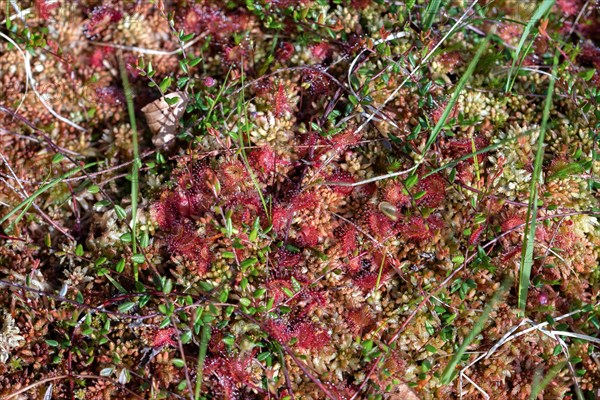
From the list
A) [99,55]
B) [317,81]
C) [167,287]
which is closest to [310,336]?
[167,287]

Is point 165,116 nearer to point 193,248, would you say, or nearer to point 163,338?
point 193,248

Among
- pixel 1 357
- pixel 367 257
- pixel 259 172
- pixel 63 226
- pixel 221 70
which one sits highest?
pixel 221 70

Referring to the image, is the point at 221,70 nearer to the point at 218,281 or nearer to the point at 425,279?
Result: the point at 218,281

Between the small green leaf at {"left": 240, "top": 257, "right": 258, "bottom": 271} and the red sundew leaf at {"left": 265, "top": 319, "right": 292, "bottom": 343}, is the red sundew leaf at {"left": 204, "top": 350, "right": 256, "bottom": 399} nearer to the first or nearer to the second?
the red sundew leaf at {"left": 265, "top": 319, "right": 292, "bottom": 343}

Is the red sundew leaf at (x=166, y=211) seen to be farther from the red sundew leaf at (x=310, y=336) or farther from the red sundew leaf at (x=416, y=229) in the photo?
the red sundew leaf at (x=416, y=229)

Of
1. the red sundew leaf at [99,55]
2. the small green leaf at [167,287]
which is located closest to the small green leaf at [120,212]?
the small green leaf at [167,287]

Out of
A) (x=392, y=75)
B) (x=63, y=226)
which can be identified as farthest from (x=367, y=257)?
(x=63, y=226)
